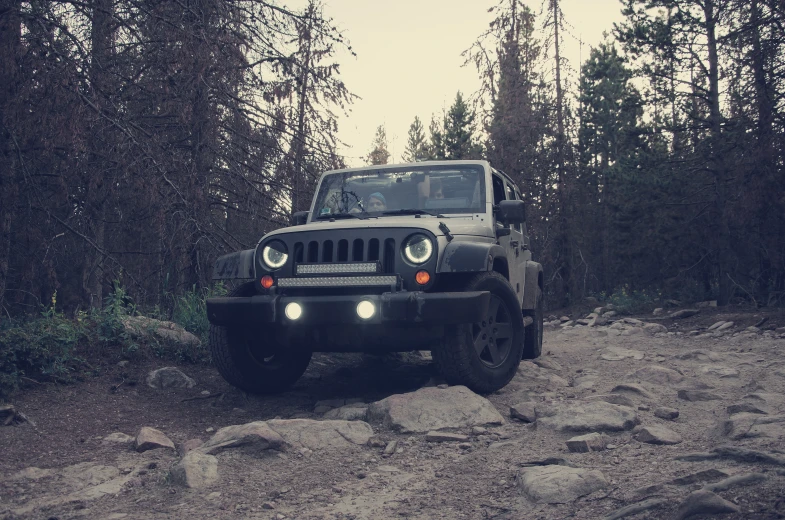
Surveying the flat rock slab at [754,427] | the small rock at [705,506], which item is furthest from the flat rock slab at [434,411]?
the small rock at [705,506]

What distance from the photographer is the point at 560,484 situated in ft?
10.7

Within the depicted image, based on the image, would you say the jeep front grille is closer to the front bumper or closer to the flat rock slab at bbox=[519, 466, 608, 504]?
the front bumper

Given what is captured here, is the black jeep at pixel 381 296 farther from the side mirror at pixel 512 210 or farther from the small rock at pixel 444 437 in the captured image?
the small rock at pixel 444 437

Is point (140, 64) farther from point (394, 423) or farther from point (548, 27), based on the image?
point (548, 27)

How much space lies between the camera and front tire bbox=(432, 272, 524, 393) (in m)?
5.13

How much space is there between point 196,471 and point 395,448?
1.19 m

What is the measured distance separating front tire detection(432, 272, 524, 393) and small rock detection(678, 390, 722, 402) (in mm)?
1360

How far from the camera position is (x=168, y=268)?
9.16 meters

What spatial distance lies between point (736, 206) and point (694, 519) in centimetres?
1218

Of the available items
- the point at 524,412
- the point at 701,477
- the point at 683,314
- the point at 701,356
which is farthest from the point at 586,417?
the point at 683,314

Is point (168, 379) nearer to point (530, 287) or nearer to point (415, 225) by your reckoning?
point (415, 225)

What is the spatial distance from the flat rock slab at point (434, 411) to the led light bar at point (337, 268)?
3.12ft

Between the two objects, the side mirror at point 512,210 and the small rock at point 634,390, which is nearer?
the small rock at point 634,390

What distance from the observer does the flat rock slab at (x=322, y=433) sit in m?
4.26
